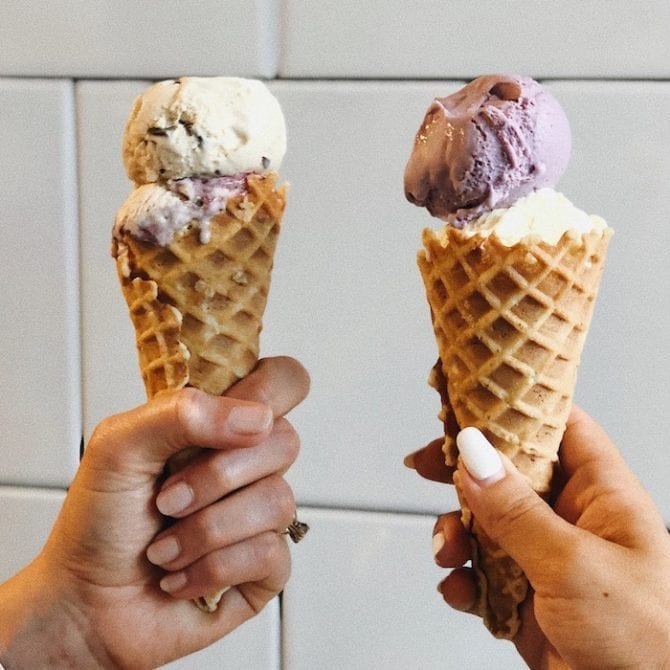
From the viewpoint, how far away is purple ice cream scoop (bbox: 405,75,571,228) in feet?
2.38

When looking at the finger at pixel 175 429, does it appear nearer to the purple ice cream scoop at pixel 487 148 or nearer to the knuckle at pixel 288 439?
the knuckle at pixel 288 439

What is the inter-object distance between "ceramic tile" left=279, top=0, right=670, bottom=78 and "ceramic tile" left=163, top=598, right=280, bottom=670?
90 centimetres

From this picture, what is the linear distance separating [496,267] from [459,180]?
95 millimetres

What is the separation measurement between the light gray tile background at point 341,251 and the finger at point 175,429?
0.38 meters

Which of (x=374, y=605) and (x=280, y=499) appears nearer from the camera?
(x=280, y=499)

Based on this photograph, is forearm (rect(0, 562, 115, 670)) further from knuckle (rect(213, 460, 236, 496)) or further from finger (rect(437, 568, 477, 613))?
finger (rect(437, 568, 477, 613))

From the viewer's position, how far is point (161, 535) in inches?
34.8

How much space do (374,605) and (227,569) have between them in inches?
18.8

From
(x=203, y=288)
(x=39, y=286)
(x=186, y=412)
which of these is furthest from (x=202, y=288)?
(x=39, y=286)

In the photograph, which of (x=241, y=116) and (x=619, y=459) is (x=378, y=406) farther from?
(x=241, y=116)

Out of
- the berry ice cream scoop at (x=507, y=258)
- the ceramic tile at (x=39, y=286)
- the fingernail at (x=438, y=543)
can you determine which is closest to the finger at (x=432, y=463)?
the fingernail at (x=438, y=543)

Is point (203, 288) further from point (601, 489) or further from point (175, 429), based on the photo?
point (601, 489)

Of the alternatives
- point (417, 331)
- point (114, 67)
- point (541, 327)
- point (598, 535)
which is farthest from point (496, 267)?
point (114, 67)

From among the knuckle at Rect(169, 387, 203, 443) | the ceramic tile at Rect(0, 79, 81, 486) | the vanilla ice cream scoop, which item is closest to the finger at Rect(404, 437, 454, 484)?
the knuckle at Rect(169, 387, 203, 443)
